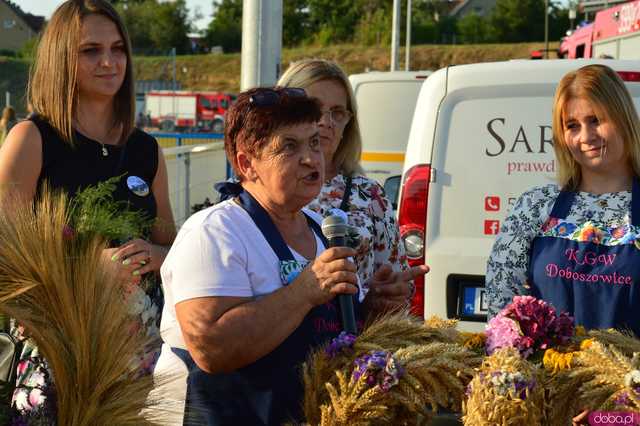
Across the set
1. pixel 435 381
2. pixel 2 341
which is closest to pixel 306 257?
pixel 435 381

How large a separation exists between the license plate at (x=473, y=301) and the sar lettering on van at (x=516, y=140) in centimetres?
71

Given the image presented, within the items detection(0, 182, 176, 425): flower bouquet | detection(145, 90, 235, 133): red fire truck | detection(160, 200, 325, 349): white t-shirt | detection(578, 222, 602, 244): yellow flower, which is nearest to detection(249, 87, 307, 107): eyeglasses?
detection(160, 200, 325, 349): white t-shirt

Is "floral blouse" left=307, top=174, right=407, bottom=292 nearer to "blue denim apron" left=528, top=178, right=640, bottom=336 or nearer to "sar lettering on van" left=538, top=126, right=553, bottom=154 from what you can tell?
"blue denim apron" left=528, top=178, right=640, bottom=336

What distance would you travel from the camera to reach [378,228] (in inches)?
148

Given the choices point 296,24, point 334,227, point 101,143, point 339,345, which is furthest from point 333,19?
point 339,345

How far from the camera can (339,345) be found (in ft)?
7.71

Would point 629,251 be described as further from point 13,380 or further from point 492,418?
point 13,380

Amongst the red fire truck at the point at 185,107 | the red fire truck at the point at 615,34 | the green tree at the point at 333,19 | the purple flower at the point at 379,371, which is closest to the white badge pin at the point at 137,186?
the purple flower at the point at 379,371

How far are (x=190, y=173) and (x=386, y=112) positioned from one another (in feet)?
6.98

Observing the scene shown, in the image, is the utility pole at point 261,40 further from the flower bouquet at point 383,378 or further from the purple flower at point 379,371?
the purple flower at point 379,371

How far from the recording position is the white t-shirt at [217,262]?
96.7 inches

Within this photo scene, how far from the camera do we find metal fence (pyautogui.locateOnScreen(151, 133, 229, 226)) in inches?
391

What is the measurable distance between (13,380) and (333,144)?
1984 millimetres

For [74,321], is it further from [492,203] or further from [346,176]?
[492,203]
